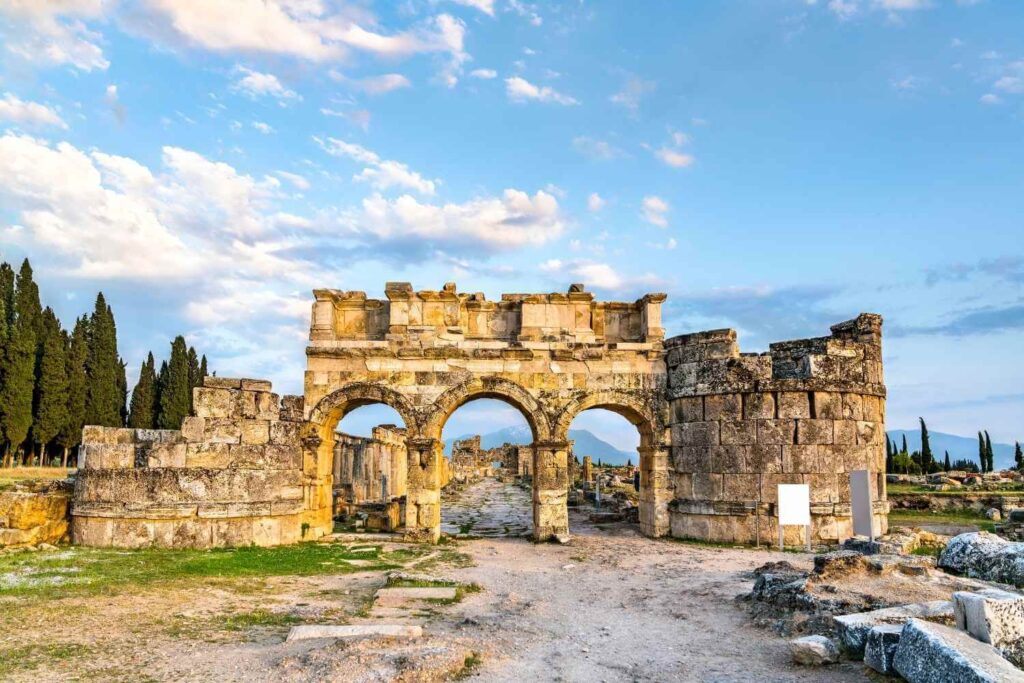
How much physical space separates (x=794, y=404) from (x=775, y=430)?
0.64m

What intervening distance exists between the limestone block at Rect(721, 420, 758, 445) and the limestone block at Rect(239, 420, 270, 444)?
30.0 feet

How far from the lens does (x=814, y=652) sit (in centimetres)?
577

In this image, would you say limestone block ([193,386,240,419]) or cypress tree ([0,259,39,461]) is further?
cypress tree ([0,259,39,461])

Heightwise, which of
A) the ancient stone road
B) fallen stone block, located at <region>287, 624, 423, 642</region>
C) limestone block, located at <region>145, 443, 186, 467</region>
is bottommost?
the ancient stone road

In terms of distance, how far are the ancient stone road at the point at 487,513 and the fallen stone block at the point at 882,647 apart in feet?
31.7

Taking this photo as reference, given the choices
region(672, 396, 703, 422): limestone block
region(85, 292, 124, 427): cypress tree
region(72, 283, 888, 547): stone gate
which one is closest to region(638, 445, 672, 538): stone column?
region(72, 283, 888, 547): stone gate

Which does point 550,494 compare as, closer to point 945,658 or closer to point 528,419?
point 528,419

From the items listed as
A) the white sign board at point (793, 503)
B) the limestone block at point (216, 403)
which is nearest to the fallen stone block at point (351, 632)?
the limestone block at point (216, 403)

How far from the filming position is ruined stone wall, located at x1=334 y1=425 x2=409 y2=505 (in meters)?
20.0

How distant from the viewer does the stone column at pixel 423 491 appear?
1366 centimetres

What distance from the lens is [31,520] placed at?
37.9ft

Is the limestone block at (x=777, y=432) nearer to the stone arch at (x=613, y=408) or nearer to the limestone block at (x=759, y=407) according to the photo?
the limestone block at (x=759, y=407)

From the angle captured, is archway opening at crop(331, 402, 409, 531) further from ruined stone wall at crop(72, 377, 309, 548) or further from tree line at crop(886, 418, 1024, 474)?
tree line at crop(886, 418, 1024, 474)

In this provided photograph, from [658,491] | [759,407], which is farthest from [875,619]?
[658,491]
